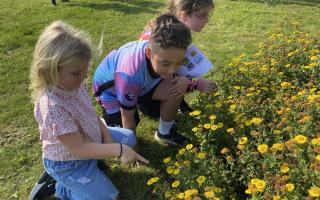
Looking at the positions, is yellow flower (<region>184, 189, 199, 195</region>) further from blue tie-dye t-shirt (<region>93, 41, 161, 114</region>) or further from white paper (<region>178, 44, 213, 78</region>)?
white paper (<region>178, 44, 213, 78</region>)

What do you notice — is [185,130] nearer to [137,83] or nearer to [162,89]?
[162,89]

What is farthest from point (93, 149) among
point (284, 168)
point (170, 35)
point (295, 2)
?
point (295, 2)

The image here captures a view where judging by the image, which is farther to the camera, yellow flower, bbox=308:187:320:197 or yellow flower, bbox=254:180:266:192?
yellow flower, bbox=254:180:266:192

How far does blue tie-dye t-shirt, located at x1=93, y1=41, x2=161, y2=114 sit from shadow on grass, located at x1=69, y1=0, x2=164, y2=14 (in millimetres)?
4376

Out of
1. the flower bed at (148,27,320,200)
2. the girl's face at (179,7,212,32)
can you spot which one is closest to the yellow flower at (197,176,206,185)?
the flower bed at (148,27,320,200)

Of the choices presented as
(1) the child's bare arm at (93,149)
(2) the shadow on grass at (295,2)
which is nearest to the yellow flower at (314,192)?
(1) the child's bare arm at (93,149)

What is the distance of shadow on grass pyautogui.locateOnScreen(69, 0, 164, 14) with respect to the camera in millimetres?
7566

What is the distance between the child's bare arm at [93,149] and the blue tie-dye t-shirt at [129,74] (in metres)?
0.56

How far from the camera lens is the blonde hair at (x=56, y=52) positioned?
2.30 metres

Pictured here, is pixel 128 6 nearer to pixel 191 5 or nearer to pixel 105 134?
pixel 191 5

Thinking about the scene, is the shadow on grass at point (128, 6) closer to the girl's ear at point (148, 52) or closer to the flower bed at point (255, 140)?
the flower bed at point (255, 140)

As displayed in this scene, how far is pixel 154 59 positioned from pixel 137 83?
10.2 inches

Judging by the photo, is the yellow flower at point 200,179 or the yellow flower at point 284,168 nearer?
the yellow flower at point 284,168

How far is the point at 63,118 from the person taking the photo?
246cm
